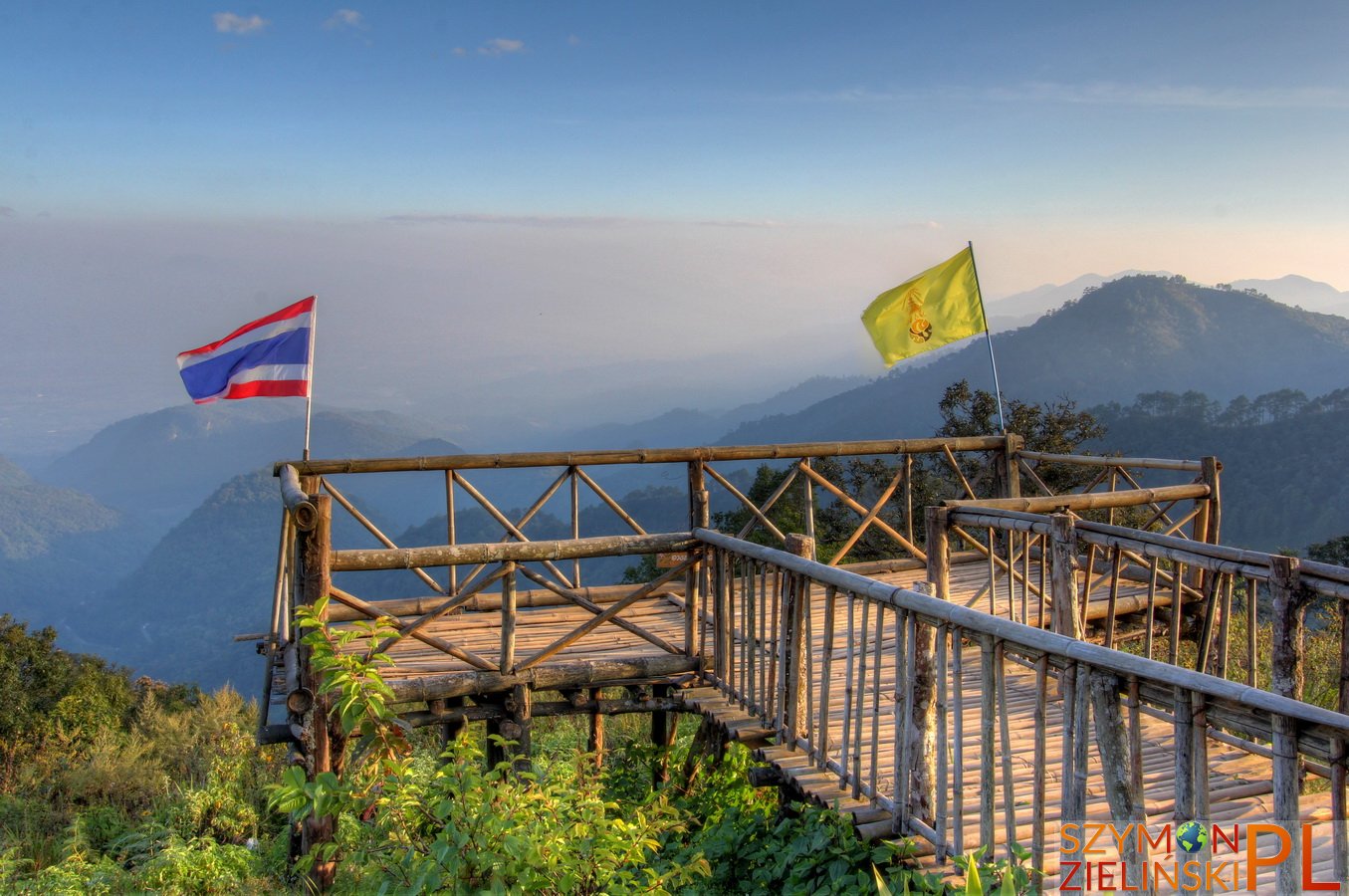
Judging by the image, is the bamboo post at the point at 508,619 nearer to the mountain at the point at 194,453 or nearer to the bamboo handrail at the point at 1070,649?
the bamboo handrail at the point at 1070,649

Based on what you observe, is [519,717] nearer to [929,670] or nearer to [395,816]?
[395,816]

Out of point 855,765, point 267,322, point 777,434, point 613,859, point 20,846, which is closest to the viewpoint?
point 613,859

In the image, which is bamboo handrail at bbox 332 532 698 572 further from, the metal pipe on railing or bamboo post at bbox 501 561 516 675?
the metal pipe on railing

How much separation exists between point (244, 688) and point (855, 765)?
7472 centimetres

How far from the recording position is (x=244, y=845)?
29.4 feet

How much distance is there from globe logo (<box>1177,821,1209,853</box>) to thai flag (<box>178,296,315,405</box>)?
6.69 m

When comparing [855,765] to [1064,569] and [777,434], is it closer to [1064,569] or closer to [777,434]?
[1064,569]

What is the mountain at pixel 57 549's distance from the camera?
381ft

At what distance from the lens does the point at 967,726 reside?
4.72 m

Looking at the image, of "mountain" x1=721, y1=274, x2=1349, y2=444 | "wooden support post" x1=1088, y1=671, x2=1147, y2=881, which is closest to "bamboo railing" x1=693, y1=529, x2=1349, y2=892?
"wooden support post" x1=1088, y1=671, x2=1147, y2=881

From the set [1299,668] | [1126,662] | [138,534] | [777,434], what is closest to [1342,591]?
[1299,668]

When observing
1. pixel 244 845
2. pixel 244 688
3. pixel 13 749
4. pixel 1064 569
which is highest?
pixel 1064 569

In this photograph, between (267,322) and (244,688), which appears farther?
(244,688)

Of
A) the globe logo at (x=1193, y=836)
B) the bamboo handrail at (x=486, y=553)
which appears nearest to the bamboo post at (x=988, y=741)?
the globe logo at (x=1193, y=836)
